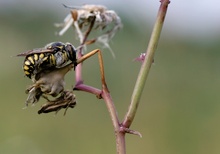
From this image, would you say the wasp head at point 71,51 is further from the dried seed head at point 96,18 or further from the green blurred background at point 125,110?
the green blurred background at point 125,110

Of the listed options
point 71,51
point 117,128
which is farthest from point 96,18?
point 117,128

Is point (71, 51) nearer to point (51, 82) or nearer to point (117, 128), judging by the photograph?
point (51, 82)

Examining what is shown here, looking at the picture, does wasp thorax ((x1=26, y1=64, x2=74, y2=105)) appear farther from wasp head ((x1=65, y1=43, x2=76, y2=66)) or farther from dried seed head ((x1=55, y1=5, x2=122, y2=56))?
dried seed head ((x1=55, y1=5, x2=122, y2=56))

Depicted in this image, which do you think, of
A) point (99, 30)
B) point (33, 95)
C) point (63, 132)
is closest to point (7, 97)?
point (63, 132)

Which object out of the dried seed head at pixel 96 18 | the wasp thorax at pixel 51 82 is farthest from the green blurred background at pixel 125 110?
the wasp thorax at pixel 51 82

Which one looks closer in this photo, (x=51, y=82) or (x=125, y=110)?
(x=51, y=82)

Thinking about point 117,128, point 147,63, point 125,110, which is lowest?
point 125,110

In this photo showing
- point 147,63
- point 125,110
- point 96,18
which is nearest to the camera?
point 147,63

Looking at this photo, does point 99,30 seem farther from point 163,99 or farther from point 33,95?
point 163,99

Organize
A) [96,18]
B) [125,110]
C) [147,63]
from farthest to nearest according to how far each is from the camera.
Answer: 1. [125,110]
2. [96,18]
3. [147,63]

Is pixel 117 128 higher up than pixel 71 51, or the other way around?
pixel 71 51
